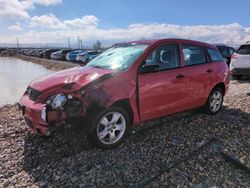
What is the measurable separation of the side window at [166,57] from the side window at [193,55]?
0.25 m

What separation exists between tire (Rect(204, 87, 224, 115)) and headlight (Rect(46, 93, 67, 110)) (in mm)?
3492

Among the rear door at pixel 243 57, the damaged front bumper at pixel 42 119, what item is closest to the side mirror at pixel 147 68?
the damaged front bumper at pixel 42 119

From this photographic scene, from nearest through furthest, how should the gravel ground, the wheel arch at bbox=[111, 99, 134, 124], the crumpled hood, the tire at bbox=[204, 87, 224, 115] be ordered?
the gravel ground → the crumpled hood → the wheel arch at bbox=[111, 99, 134, 124] → the tire at bbox=[204, 87, 224, 115]

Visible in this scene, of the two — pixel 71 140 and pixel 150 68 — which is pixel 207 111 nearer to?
pixel 150 68

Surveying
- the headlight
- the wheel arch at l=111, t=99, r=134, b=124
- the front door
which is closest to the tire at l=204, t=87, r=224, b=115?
the front door

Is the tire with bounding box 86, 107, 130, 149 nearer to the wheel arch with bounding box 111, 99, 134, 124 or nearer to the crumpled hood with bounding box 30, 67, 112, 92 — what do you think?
the wheel arch with bounding box 111, 99, 134, 124

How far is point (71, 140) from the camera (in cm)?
489

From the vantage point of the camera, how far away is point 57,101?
4141 millimetres

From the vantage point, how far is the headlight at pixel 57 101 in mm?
4124

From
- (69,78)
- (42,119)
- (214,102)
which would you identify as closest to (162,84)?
(69,78)

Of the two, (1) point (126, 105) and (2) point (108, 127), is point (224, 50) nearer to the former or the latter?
(1) point (126, 105)

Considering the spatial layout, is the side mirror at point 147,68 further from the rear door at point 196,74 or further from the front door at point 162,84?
the rear door at point 196,74

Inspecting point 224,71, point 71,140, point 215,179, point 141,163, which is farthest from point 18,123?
point 224,71

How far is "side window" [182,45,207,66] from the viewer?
18.6ft
